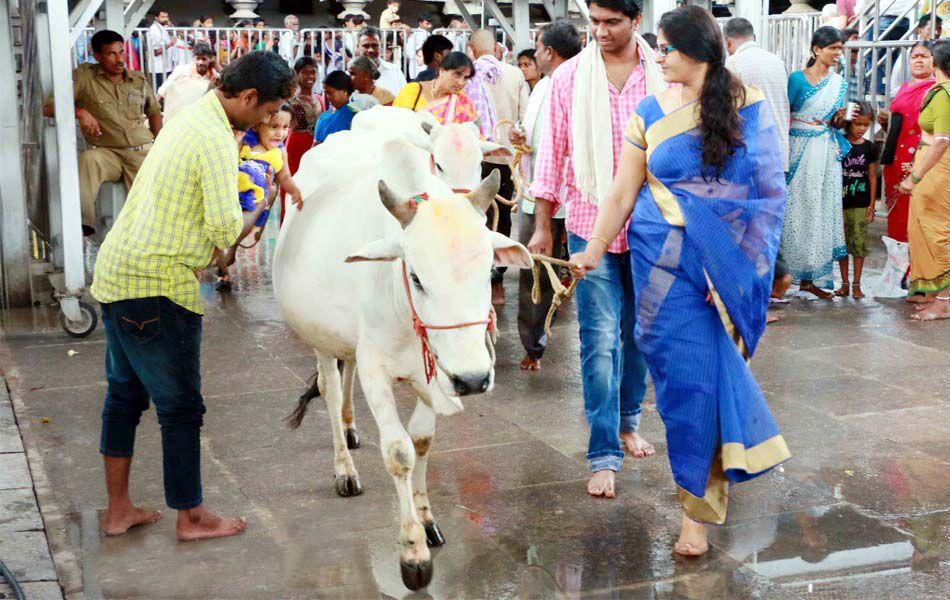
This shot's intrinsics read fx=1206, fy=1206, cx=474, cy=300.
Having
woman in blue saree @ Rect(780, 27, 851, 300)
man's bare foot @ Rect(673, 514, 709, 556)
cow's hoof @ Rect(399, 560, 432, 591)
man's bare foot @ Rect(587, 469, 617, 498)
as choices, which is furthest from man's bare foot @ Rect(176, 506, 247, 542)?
woman in blue saree @ Rect(780, 27, 851, 300)

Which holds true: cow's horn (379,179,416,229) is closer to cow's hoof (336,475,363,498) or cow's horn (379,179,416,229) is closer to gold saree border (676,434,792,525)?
gold saree border (676,434,792,525)

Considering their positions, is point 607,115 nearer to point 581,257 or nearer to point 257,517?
point 581,257

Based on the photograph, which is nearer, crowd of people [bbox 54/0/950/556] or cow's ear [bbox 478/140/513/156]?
crowd of people [bbox 54/0/950/556]

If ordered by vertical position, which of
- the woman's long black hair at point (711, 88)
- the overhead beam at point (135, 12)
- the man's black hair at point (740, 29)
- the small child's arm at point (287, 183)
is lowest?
the small child's arm at point (287, 183)

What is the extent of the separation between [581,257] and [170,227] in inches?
57.2

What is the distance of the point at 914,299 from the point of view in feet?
28.3

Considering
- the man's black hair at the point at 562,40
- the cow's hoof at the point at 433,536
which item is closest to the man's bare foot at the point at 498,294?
the man's black hair at the point at 562,40

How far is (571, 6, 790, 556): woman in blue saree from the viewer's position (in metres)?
4.03

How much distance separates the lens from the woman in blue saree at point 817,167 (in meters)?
8.34

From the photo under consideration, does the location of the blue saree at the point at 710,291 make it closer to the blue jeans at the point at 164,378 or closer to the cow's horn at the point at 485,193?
the cow's horn at the point at 485,193

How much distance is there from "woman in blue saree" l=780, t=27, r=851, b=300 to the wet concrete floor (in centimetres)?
154

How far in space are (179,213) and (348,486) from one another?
1.36 m

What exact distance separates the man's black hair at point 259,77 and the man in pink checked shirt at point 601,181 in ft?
4.27

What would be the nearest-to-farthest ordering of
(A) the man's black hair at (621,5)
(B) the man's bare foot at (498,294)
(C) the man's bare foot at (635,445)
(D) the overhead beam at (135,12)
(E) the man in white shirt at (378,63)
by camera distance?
1. (A) the man's black hair at (621,5)
2. (C) the man's bare foot at (635,445)
3. (B) the man's bare foot at (498,294)
4. (E) the man in white shirt at (378,63)
5. (D) the overhead beam at (135,12)
